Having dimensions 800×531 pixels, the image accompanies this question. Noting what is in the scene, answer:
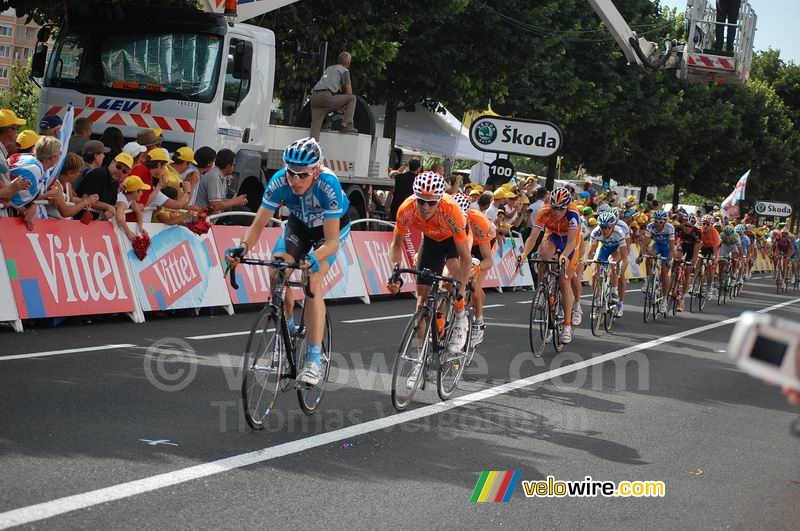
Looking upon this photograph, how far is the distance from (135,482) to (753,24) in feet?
59.1

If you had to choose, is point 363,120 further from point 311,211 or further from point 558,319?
point 311,211

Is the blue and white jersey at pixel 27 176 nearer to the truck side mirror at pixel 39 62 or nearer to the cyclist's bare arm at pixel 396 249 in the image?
the cyclist's bare arm at pixel 396 249

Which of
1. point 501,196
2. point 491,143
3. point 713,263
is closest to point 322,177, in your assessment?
point 501,196

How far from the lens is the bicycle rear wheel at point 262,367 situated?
725 cm

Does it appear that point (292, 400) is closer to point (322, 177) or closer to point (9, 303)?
point (322, 177)

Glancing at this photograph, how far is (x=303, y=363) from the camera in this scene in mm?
7926

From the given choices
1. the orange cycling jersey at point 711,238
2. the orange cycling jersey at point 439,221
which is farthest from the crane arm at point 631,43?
the orange cycling jersey at point 439,221

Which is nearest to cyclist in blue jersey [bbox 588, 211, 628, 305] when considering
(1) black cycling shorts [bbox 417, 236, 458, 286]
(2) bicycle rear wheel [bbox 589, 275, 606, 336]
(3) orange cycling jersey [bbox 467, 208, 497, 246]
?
(2) bicycle rear wheel [bbox 589, 275, 606, 336]

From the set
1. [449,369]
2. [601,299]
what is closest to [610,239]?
[601,299]

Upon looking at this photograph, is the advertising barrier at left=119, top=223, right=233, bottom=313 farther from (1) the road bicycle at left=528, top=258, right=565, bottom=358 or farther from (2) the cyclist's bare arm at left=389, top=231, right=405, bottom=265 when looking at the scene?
(2) the cyclist's bare arm at left=389, top=231, right=405, bottom=265

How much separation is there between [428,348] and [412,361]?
10.5 inches

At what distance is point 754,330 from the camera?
2.19m

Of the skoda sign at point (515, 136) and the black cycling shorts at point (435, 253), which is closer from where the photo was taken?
the black cycling shorts at point (435, 253)

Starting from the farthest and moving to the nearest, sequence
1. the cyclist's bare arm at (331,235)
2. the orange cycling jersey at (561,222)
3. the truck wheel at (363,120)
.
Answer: the truck wheel at (363,120) < the orange cycling jersey at (561,222) < the cyclist's bare arm at (331,235)
